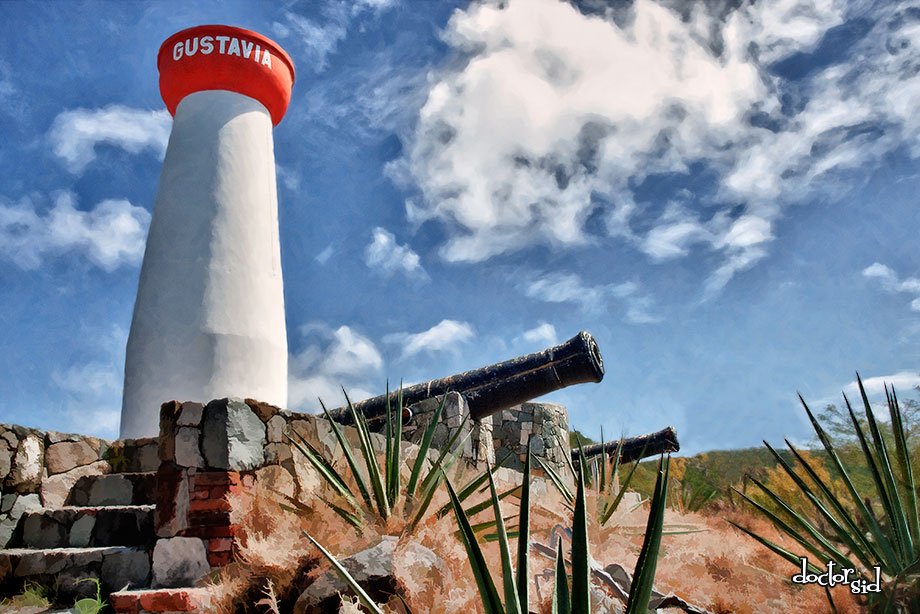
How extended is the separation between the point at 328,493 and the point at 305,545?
0.69 metres

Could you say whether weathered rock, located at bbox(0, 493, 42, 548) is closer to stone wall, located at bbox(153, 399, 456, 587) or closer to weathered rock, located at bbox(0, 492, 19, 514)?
weathered rock, located at bbox(0, 492, 19, 514)

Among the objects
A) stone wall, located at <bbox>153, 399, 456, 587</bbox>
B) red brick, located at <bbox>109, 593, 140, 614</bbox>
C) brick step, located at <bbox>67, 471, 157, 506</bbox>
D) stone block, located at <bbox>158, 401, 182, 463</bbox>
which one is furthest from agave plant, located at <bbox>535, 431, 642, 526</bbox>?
brick step, located at <bbox>67, 471, 157, 506</bbox>

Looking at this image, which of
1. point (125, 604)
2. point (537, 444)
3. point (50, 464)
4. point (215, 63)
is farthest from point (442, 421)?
point (215, 63)

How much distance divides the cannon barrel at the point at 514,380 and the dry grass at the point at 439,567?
3199mm

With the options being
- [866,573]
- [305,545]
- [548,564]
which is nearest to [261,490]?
[305,545]

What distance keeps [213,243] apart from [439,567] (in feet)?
17.1

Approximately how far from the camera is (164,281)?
675 cm

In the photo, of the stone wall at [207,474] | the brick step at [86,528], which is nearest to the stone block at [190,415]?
the stone wall at [207,474]

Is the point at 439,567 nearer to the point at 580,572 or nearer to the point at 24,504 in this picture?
the point at 580,572

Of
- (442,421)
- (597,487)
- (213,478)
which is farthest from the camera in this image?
(442,421)

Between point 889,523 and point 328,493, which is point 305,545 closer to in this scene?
point 328,493

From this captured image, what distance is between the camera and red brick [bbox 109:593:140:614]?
10.8 feet

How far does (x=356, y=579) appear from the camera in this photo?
2.70 m

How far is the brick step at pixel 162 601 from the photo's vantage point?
10.5ft
